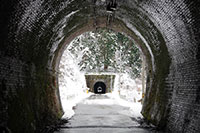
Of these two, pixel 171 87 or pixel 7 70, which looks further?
pixel 171 87

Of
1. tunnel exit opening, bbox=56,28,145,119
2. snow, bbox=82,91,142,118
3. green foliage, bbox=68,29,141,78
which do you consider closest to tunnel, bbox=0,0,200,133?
snow, bbox=82,91,142,118

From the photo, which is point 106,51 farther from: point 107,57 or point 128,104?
point 128,104

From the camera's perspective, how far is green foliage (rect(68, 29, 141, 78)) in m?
36.3

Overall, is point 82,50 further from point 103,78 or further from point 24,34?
point 24,34

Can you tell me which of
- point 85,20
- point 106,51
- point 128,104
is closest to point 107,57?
point 106,51

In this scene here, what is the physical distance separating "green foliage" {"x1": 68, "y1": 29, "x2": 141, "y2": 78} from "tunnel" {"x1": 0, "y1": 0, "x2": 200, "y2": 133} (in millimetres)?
25952

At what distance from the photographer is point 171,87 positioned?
773cm

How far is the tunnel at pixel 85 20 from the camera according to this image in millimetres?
4980

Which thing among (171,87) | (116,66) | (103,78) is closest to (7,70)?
(171,87)

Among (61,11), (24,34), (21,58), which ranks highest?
(61,11)

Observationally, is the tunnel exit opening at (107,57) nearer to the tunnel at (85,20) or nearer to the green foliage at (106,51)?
the green foliage at (106,51)

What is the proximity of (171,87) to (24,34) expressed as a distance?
195 inches

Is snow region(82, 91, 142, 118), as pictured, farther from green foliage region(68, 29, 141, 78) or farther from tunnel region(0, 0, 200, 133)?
green foliage region(68, 29, 141, 78)

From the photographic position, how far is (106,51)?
3706cm
